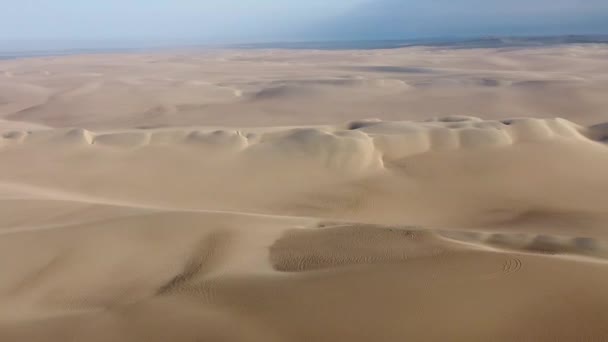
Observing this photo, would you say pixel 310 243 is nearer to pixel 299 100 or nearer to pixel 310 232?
pixel 310 232

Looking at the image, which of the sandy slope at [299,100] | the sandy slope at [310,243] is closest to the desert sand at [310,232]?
the sandy slope at [310,243]

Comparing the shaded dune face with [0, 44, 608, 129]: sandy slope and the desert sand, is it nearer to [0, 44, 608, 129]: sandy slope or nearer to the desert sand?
the desert sand

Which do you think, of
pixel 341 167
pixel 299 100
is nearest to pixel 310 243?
pixel 341 167

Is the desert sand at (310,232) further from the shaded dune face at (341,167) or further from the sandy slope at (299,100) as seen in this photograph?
the sandy slope at (299,100)

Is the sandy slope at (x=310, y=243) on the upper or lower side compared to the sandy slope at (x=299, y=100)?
upper

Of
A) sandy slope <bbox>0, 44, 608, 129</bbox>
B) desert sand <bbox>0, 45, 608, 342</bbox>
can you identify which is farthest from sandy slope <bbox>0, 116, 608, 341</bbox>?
sandy slope <bbox>0, 44, 608, 129</bbox>

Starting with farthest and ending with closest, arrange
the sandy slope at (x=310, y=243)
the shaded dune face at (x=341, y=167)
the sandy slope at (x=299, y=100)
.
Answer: the sandy slope at (x=299, y=100) < the shaded dune face at (x=341, y=167) < the sandy slope at (x=310, y=243)

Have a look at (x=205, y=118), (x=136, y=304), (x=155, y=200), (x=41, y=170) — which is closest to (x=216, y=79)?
(x=205, y=118)
